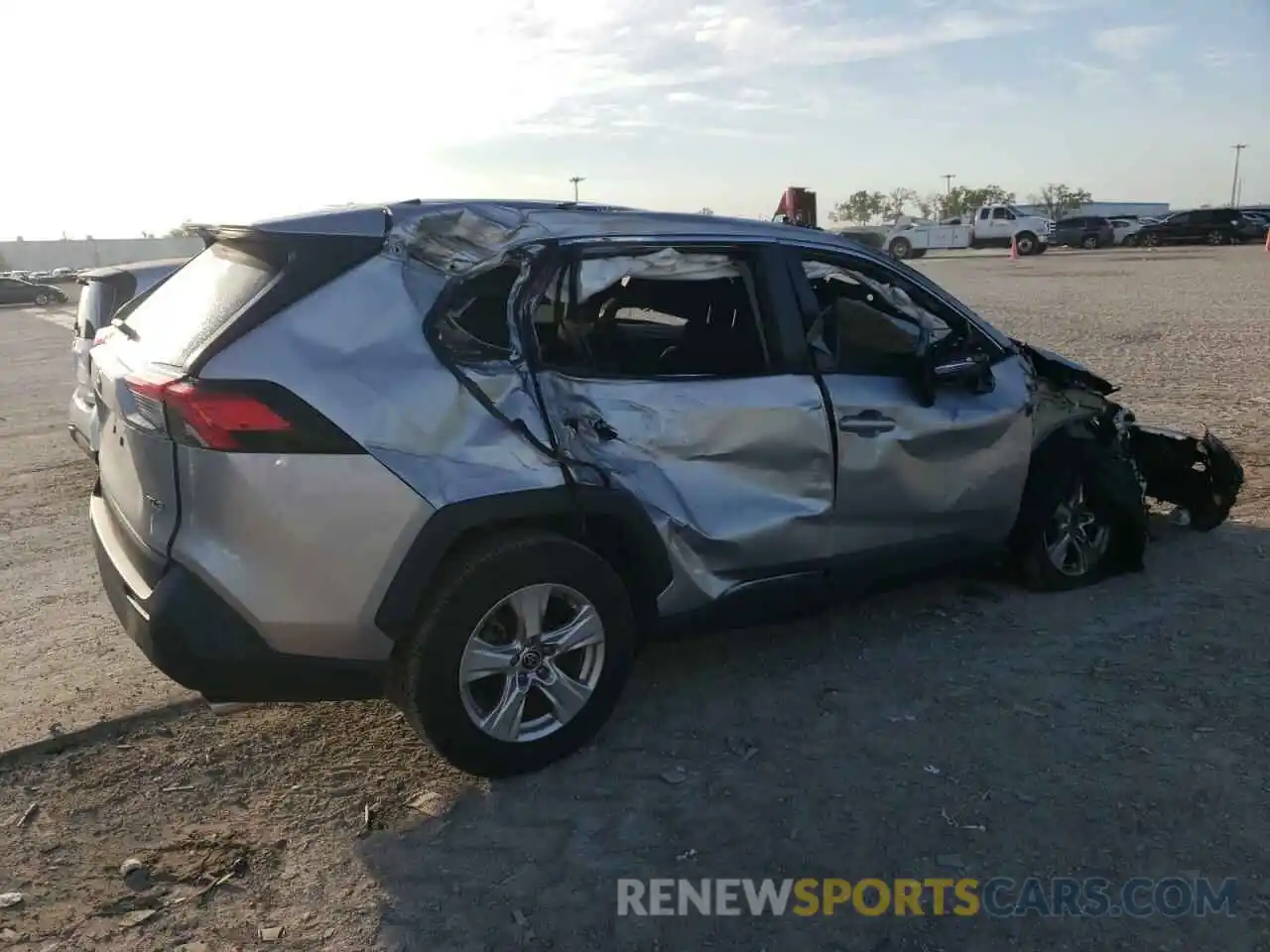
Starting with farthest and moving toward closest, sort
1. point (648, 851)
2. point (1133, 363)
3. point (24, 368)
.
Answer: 1. point (24, 368)
2. point (1133, 363)
3. point (648, 851)

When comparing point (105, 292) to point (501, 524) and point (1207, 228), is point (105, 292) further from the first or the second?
point (1207, 228)

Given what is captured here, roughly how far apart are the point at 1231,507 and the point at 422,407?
5.03 m

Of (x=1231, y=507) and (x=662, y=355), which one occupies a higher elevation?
(x=662, y=355)

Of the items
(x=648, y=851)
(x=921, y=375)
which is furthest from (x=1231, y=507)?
(x=648, y=851)

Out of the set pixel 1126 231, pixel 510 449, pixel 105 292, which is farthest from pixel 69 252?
pixel 510 449

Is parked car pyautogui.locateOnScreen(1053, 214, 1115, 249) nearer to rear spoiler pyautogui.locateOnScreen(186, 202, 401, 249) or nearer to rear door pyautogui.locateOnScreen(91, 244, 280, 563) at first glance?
rear spoiler pyautogui.locateOnScreen(186, 202, 401, 249)

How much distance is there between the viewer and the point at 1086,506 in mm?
5031

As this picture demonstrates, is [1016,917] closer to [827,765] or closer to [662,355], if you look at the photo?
[827,765]

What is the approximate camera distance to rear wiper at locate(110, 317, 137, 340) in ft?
11.5

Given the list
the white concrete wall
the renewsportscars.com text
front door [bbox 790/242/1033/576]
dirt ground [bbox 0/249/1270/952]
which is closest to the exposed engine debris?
front door [bbox 790/242/1033/576]

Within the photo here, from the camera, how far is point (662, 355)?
388 cm

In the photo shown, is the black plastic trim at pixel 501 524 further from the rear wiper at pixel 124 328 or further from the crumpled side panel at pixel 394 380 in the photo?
the rear wiper at pixel 124 328

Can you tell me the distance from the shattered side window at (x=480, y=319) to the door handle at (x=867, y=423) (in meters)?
1.38

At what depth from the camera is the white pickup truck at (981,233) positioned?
146 ft
